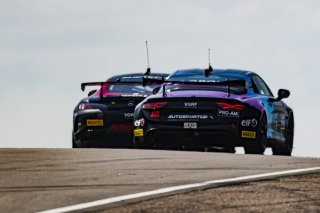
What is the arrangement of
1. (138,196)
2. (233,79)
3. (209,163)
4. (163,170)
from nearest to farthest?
(138,196)
(163,170)
(209,163)
(233,79)

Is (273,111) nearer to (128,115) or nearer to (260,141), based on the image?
(260,141)

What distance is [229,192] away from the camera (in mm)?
9508

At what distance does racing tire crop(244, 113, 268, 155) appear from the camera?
16453 mm

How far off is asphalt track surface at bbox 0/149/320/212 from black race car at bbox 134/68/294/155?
185cm

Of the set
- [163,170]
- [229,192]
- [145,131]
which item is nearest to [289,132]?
[145,131]

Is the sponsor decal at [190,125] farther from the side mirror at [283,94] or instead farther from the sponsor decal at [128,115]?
the sponsor decal at [128,115]

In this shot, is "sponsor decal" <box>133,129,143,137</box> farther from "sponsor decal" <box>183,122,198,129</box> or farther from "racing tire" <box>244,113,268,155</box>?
"racing tire" <box>244,113,268,155</box>

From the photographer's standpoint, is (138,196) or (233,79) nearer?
(138,196)

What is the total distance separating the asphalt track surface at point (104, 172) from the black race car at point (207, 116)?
1.85 meters

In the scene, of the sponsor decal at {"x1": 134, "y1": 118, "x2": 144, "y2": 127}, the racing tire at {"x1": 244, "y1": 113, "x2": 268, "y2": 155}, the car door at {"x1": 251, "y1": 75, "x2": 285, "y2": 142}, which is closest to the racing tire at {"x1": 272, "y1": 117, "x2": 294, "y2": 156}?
the car door at {"x1": 251, "y1": 75, "x2": 285, "y2": 142}

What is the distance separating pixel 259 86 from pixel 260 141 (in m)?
1.79

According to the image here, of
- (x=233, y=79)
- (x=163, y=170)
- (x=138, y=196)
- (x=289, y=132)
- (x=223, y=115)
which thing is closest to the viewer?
(x=138, y=196)

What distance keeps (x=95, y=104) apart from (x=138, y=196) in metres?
10.3

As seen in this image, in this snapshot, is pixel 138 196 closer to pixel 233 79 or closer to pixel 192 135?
pixel 192 135
